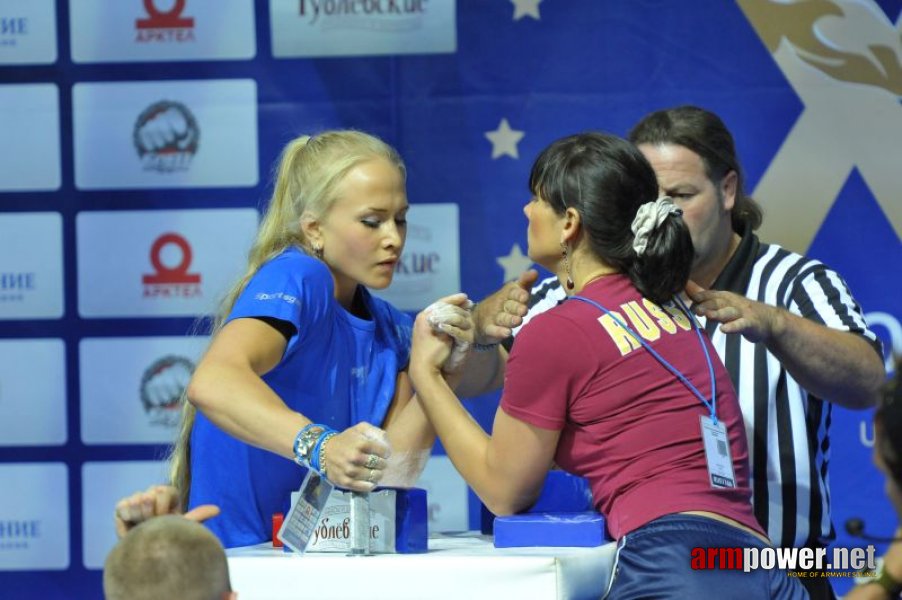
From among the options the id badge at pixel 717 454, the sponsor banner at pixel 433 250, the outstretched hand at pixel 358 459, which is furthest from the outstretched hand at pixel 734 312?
the sponsor banner at pixel 433 250

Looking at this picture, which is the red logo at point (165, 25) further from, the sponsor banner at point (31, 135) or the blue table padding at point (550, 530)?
the blue table padding at point (550, 530)

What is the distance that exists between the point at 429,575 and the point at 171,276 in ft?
7.11

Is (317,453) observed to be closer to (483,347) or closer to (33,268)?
(483,347)

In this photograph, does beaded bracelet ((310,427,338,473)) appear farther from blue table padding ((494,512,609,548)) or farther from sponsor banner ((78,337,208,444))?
sponsor banner ((78,337,208,444))

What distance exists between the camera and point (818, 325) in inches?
96.5

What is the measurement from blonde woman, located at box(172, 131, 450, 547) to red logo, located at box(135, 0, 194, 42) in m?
1.33

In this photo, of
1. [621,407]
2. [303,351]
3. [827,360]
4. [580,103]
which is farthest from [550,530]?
[580,103]

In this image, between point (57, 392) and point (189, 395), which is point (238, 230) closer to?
point (57, 392)

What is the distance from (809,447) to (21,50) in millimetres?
2536

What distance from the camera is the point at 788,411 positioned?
8.68 ft

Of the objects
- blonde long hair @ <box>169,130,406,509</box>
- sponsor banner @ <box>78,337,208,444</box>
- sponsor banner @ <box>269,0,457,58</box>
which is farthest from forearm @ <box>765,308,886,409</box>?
sponsor banner @ <box>78,337,208,444</box>

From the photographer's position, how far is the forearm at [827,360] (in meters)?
2.32

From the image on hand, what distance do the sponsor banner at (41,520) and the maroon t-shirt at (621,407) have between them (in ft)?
7.23

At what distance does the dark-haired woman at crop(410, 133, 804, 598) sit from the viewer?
1.84 m
